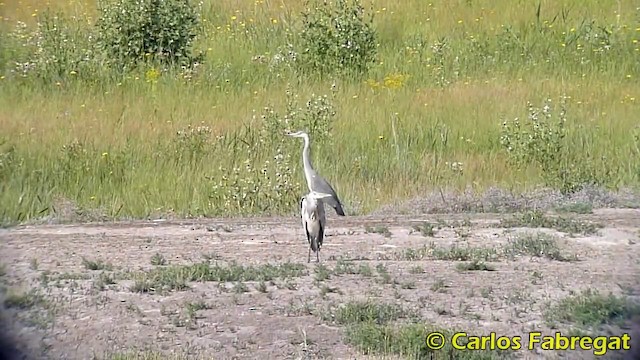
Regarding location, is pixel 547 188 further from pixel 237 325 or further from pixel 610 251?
pixel 237 325

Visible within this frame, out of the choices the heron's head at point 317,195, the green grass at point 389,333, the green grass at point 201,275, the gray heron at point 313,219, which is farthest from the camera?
the heron's head at point 317,195

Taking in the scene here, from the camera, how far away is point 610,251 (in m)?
9.02

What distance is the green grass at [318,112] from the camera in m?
11.6

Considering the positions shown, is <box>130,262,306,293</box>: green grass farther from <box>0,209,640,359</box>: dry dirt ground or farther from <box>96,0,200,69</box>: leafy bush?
<box>96,0,200,69</box>: leafy bush

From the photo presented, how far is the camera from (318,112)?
1333 centimetres

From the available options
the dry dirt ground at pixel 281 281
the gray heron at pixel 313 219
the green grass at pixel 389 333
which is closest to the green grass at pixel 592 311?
the dry dirt ground at pixel 281 281

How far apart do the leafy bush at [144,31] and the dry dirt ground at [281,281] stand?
21.5 ft

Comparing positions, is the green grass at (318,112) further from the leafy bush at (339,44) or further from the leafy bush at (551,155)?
the leafy bush at (339,44)

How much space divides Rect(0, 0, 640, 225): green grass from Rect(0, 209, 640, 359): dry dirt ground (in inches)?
50.8

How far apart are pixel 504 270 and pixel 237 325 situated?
8.10 feet

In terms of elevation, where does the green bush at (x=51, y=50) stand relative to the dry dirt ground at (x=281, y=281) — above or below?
above

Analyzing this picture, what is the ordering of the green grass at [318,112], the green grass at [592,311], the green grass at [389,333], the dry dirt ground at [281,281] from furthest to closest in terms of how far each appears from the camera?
the green grass at [318,112] → the green grass at [592,311] → the dry dirt ground at [281,281] → the green grass at [389,333]

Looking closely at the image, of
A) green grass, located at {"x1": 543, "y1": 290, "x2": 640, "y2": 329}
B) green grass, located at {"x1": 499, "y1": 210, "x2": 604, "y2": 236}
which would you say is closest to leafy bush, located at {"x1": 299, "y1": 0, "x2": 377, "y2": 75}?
green grass, located at {"x1": 499, "y1": 210, "x2": 604, "y2": 236}

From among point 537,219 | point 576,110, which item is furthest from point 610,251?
point 576,110
